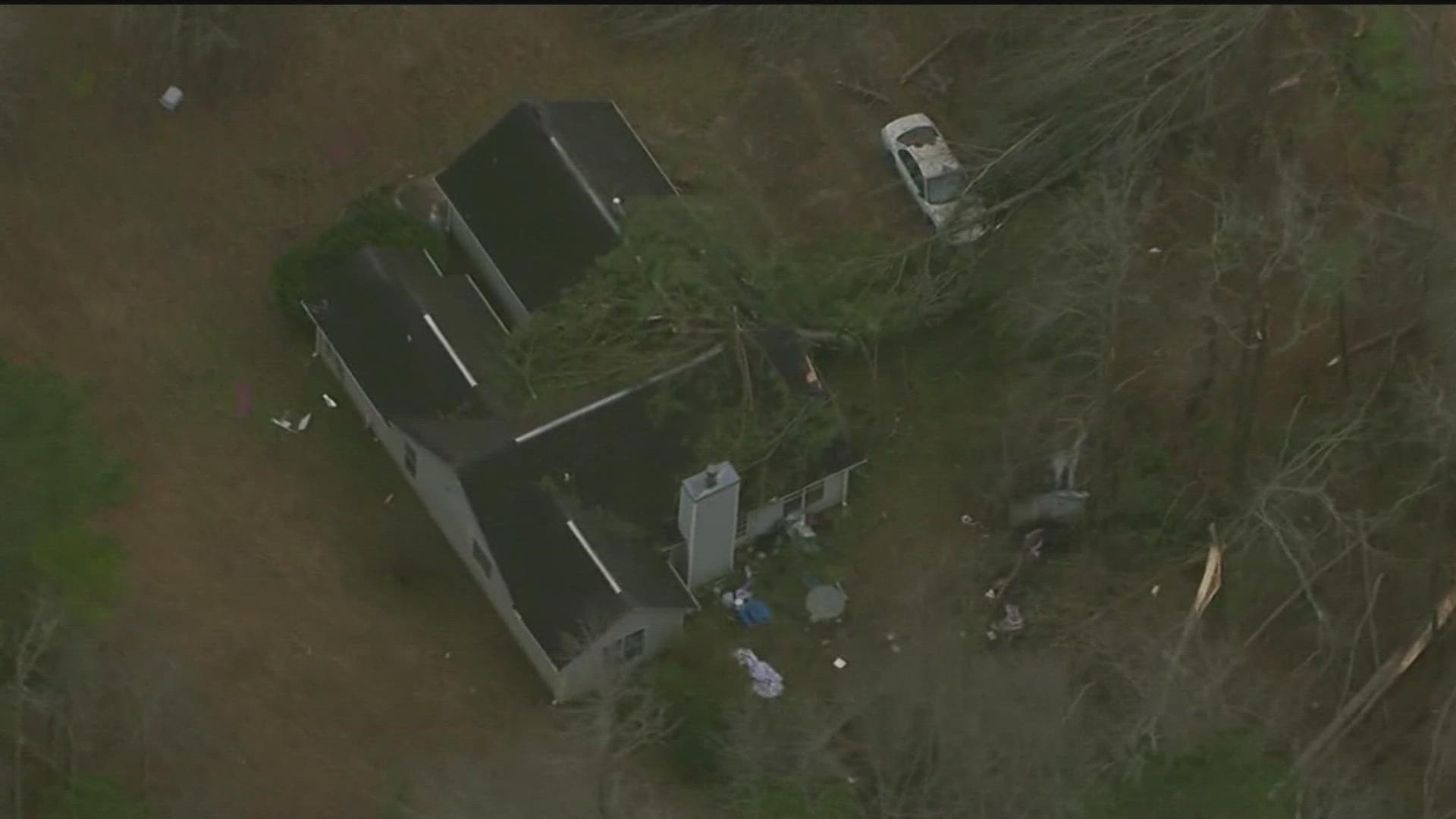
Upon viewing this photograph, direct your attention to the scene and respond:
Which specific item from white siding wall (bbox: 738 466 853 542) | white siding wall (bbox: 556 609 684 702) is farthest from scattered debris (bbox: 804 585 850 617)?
white siding wall (bbox: 556 609 684 702)

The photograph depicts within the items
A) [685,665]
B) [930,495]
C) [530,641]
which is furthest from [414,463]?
[930,495]

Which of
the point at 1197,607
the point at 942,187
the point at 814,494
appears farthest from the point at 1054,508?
the point at 942,187

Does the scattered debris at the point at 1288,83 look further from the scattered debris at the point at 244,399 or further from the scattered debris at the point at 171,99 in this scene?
the scattered debris at the point at 171,99

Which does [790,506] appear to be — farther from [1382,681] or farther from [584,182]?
[1382,681]

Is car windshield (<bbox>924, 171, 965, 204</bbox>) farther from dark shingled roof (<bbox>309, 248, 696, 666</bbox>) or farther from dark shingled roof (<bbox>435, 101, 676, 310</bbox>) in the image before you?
dark shingled roof (<bbox>309, 248, 696, 666</bbox>)

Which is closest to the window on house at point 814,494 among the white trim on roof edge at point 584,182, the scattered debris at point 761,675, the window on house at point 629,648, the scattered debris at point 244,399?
the scattered debris at point 761,675

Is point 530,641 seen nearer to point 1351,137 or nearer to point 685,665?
point 685,665
